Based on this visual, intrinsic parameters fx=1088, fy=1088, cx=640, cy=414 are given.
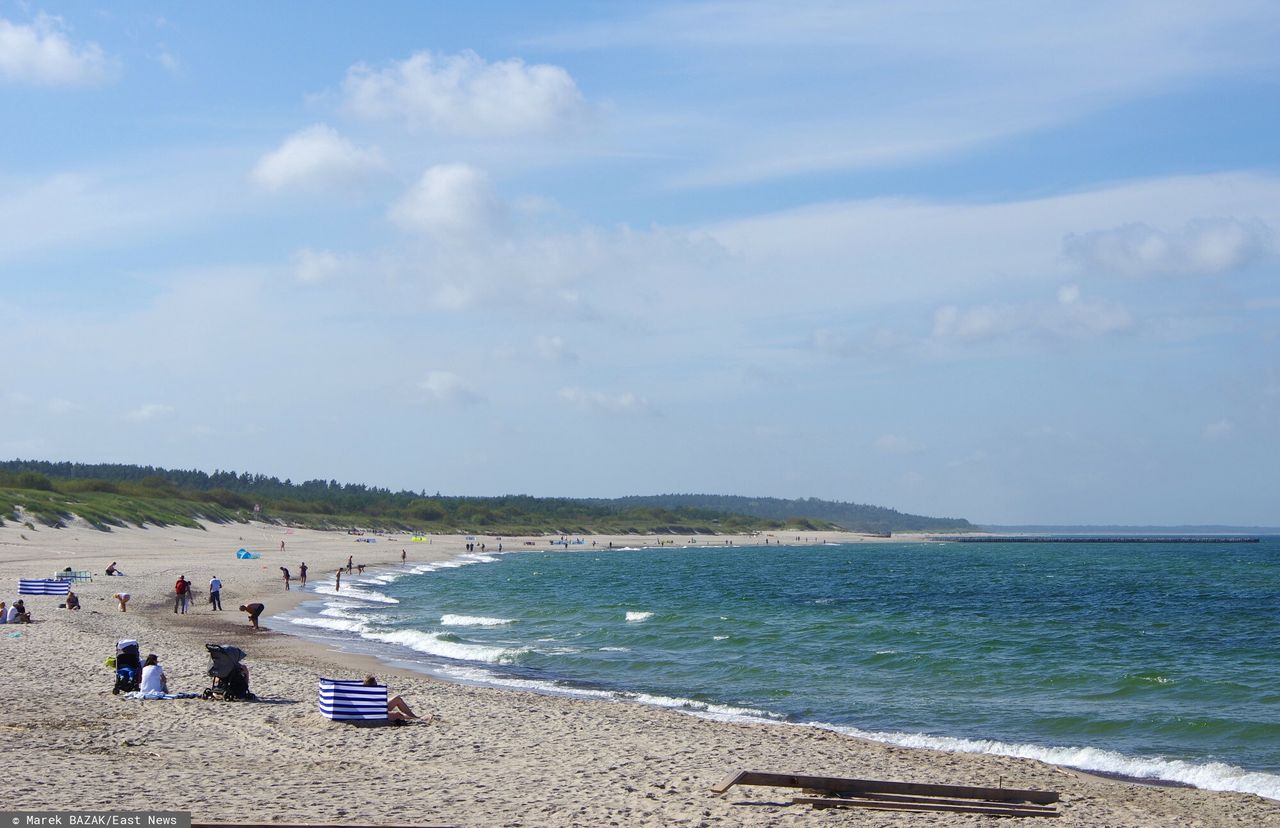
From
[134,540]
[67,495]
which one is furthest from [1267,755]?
[67,495]

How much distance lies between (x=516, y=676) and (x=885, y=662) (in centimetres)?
998

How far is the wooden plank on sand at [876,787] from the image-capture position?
1242 cm

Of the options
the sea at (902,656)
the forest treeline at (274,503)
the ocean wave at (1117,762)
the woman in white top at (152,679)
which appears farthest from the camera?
the forest treeline at (274,503)

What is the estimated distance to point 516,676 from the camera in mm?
25719

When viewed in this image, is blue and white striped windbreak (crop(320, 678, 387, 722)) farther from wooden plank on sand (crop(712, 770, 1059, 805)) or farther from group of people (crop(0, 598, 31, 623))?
group of people (crop(0, 598, 31, 623))

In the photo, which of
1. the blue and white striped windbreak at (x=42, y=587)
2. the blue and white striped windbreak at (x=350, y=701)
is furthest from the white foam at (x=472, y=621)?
the blue and white striped windbreak at (x=350, y=701)

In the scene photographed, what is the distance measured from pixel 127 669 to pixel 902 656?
19.8m

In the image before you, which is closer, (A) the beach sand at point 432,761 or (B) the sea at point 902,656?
(A) the beach sand at point 432,761

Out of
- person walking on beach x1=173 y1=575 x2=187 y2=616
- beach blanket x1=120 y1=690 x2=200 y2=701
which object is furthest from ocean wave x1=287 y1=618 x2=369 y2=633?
beach blanket x1=120 y1=690 x2=200 y2=701

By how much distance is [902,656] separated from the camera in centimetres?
2991

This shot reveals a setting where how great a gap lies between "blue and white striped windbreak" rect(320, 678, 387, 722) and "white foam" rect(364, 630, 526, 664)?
11.7 metres

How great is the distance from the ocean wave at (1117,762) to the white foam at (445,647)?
12.0 m

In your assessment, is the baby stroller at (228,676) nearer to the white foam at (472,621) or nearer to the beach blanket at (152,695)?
the beach blanket at (152,695)

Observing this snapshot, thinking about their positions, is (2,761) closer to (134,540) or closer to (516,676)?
(516,676)
